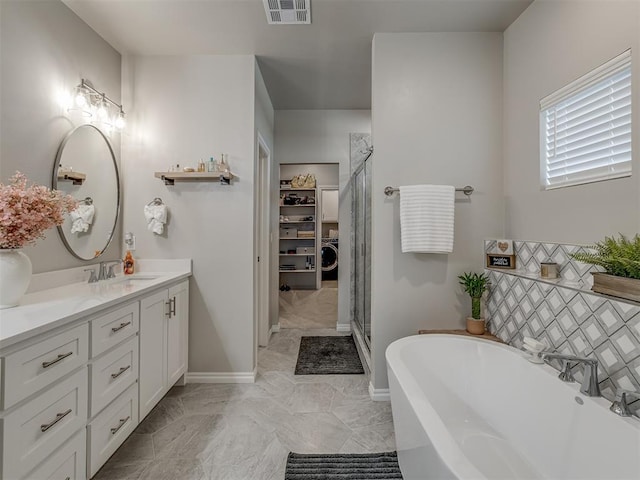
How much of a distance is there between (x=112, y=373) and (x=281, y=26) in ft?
7.80

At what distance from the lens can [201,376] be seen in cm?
248

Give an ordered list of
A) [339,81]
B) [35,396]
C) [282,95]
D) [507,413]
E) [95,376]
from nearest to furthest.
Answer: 1. [35,396]
2. [95,376]
3. [507,413]
4. [339,81]
5. [282,95]

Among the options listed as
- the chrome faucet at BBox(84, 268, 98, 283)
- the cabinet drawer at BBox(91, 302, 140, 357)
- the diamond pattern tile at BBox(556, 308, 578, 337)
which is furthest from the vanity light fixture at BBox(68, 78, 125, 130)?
the diamond pattern tile at BBox(556, 308, 578, 337)

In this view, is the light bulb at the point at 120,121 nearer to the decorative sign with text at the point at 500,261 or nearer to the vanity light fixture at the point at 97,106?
the vanity light fixture at the point at 97,106

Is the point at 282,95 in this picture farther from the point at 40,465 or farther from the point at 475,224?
the point at 40,465

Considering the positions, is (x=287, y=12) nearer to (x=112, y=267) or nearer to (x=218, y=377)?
(x=112, y=267)

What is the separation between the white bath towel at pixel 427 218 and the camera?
2.09m

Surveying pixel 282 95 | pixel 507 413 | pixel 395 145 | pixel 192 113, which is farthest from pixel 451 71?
pixel 507 413

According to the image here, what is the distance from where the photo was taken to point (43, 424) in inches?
44.4

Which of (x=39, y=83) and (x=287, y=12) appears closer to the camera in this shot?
(x=39, y=83)

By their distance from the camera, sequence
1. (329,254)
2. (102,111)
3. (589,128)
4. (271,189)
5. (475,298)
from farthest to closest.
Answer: (329,254), (271,189), (102,111), (475,298), (589,128)

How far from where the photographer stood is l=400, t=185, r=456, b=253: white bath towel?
209 cm

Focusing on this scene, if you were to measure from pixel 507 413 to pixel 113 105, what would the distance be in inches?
130

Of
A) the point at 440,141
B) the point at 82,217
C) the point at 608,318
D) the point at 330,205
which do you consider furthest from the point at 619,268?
the point at 330,205
